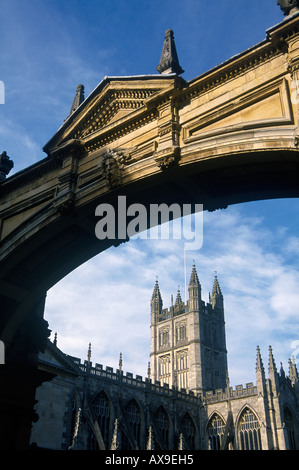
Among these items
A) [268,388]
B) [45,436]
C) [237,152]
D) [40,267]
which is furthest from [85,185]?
[268,388]

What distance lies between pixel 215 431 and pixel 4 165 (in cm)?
5767

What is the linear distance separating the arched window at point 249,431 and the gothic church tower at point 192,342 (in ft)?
38.8

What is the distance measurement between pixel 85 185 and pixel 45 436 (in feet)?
94.9

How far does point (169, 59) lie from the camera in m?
9.80

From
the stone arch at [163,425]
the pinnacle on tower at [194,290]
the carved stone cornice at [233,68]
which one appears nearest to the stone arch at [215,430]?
the stone arch at [163,425]

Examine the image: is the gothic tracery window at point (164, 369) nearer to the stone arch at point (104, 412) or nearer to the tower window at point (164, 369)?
the tower window at point (164, 369)

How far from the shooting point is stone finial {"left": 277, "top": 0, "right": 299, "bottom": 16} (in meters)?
7.63

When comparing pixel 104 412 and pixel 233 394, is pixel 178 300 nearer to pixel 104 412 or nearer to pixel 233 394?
pixel 233 394

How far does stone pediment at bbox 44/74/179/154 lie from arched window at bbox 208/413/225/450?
Result: 5869 centimetres

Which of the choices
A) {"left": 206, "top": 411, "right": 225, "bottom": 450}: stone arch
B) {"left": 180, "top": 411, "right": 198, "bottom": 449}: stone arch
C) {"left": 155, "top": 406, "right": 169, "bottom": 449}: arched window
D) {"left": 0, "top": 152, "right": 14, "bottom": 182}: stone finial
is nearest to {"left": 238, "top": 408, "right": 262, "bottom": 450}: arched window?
{"left": 206, "top": 411, "right": 225, "bottom": 450}: stone arch

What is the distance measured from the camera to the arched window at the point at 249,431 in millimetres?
57219

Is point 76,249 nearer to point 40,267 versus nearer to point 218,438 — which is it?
point 40,267

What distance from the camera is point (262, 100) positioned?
7914 mm
